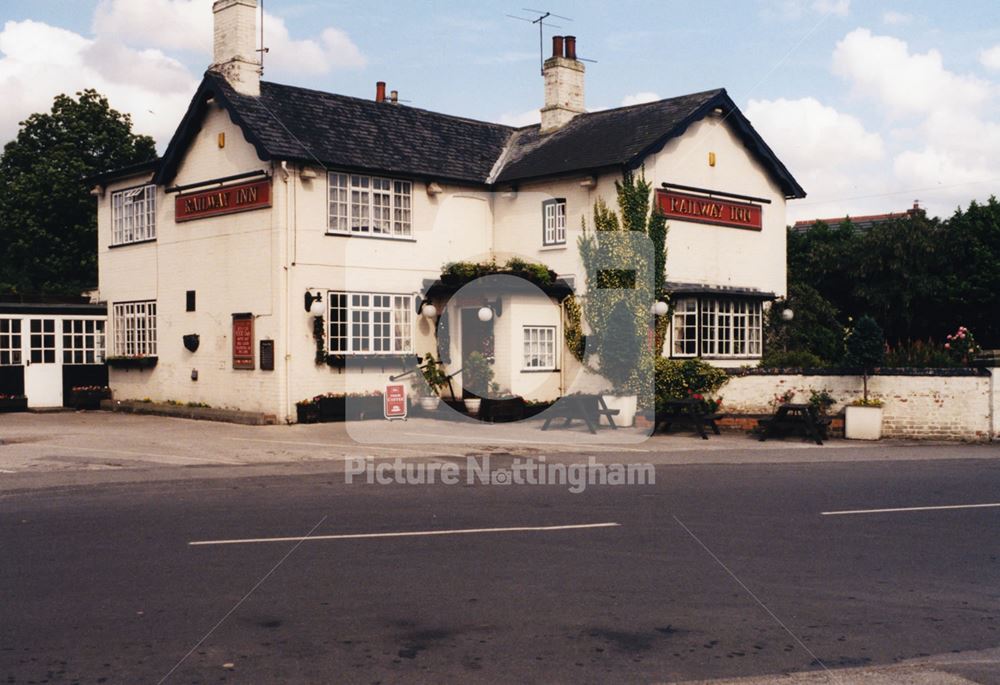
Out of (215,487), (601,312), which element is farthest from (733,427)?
(215,487)

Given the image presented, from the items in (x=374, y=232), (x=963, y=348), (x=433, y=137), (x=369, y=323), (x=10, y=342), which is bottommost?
(x=963, y=348)

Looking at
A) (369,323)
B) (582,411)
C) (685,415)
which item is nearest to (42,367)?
(369,323)

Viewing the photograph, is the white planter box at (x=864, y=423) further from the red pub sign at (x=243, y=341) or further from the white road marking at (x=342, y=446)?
the red pub sign at (x=243, y=341)

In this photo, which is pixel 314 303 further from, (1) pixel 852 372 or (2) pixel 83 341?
(1) pixel 852 372

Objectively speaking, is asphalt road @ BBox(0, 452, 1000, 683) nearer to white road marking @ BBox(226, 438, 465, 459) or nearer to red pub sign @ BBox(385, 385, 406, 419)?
white road marking @ BBox(226, 438, 465, 459)

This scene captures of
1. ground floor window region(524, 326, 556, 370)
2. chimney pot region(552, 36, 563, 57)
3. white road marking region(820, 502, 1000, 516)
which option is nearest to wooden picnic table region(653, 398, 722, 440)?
ground floor window region(524, 326, 556, 370)

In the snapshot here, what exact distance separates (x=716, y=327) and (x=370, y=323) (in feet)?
29.0

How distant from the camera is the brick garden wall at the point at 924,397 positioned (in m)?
19.7

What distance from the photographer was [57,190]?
135 ft

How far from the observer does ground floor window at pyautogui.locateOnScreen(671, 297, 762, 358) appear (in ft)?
82.8

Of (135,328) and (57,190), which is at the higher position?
(57,190)

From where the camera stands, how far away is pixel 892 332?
37.6 meters

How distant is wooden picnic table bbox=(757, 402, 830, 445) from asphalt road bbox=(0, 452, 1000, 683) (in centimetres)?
766

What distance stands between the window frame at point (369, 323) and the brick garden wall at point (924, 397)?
9194 millimetres
